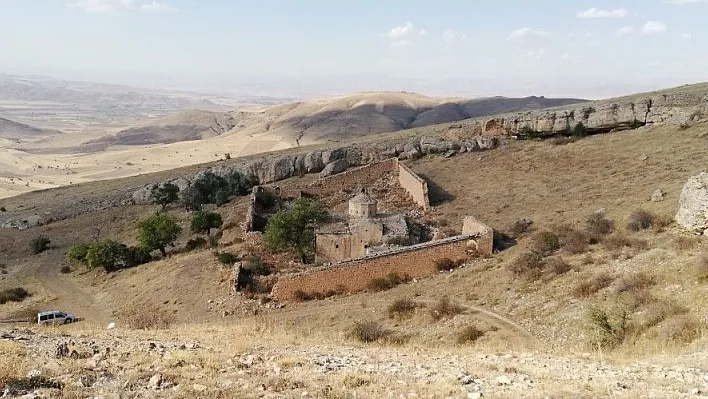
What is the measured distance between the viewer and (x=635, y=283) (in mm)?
12508

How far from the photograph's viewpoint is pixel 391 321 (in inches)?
550

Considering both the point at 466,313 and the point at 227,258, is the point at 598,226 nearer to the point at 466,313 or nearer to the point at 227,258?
the point at 466,313

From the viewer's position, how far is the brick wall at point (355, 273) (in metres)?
17.3

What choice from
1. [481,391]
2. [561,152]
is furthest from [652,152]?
[481,391]

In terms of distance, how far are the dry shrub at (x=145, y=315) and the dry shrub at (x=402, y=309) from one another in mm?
6326

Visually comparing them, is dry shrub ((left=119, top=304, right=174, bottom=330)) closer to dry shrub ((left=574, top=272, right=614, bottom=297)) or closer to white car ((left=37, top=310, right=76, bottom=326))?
white car ((left=37, top=310, right=76, bottom=326))

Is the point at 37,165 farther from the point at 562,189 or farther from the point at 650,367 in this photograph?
the point at 650,367

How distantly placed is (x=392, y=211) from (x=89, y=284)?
46.1ft

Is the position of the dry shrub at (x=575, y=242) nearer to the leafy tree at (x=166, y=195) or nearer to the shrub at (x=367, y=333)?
the shrub at (x=367, y=333)

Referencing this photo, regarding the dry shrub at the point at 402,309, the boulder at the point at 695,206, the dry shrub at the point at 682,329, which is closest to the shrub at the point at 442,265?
the dry shrub at the point at 402,309

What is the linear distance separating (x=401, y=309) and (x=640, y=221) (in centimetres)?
826

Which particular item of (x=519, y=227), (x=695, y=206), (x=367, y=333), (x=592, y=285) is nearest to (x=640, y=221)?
(x=695, y=206)

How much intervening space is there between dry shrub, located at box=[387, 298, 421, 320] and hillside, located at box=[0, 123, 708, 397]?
0.56ft

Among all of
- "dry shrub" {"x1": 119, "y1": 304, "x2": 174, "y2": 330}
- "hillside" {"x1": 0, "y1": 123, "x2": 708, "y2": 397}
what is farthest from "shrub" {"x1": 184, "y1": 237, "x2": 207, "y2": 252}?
"dry shrub" {"x1": 119, "y1": 304, "x2": 174, "y2": 330}
